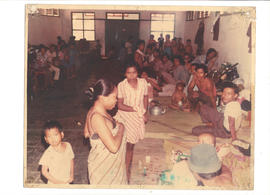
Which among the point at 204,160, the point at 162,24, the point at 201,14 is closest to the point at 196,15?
the point at 201,14

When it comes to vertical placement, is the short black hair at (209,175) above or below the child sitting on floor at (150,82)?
below

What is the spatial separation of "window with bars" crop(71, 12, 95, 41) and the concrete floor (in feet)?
1.28

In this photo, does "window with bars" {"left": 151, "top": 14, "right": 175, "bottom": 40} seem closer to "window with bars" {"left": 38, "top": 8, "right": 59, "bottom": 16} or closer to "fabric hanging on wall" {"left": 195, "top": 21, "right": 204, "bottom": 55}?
"fabric hanging on wall" {"left": 195, "top": 21, "right": 204, "bottom": 55}

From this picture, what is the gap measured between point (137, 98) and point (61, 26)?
1311 millimetres

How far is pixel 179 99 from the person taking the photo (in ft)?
13.9

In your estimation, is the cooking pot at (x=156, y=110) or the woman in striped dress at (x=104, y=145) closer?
the woman in striped dress at (x=104, y=145)

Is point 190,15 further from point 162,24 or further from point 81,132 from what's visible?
point 81,132

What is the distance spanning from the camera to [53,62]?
4328mm

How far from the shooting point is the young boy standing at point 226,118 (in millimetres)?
4219

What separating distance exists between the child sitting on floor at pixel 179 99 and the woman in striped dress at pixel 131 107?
1.31 feet

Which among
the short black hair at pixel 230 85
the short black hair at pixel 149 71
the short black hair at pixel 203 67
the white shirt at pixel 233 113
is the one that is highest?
the short black hair at pixel 203 67

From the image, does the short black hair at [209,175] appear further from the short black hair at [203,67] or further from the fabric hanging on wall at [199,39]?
the fabric hanging on wall at [199,39]

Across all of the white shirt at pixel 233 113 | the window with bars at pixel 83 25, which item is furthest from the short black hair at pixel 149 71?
the white shirt at pixel 233 113

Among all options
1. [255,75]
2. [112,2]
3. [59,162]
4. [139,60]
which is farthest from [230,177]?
[112,2]
